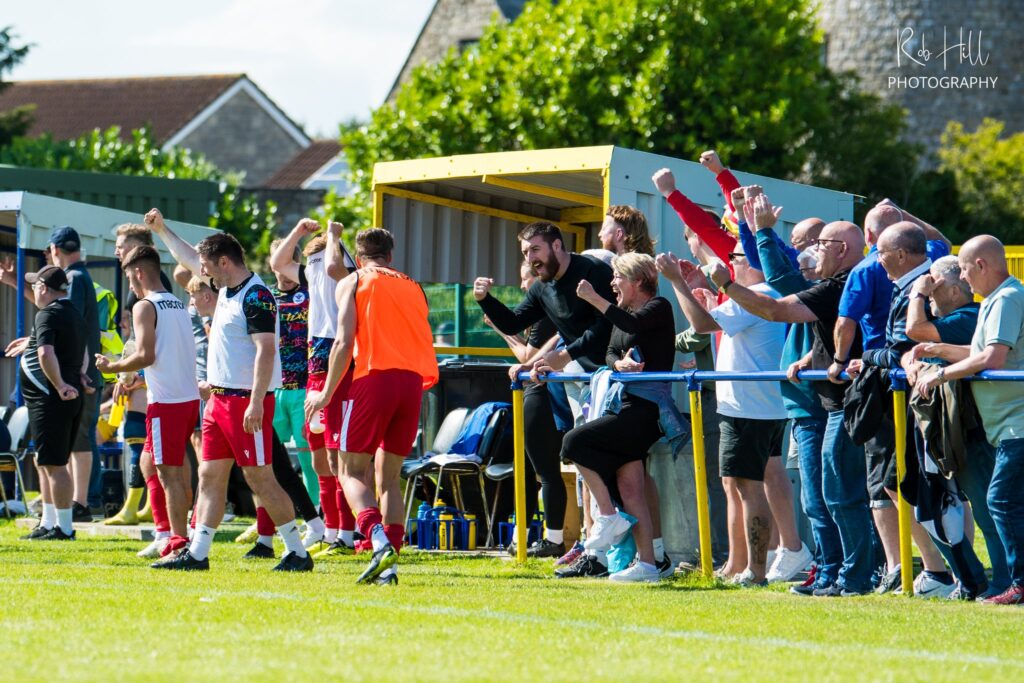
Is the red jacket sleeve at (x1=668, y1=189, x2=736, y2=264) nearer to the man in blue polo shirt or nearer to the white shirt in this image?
the white shirt

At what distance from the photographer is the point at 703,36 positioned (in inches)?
1463

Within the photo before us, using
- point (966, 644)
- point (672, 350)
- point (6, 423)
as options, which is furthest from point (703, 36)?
point (966, 644)

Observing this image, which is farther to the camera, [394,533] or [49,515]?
[49,515]

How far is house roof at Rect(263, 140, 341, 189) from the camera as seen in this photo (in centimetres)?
6769

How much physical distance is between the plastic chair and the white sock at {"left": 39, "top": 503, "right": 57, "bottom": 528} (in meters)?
1.97

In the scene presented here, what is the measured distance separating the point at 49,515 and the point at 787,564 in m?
5.52

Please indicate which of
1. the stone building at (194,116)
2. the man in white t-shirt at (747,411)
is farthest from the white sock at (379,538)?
the stone building at (194,116)

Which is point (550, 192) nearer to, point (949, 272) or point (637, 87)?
point (949, 272)

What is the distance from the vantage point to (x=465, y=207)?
13.9 m

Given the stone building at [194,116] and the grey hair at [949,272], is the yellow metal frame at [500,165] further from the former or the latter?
the stone building at [194,116]

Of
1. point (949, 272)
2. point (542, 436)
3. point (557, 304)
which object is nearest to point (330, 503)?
point (542, 436)

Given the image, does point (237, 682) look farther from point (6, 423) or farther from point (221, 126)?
point (221, 126)

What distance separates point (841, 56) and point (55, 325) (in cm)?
3805

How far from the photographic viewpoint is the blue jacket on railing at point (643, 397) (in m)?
9.43
